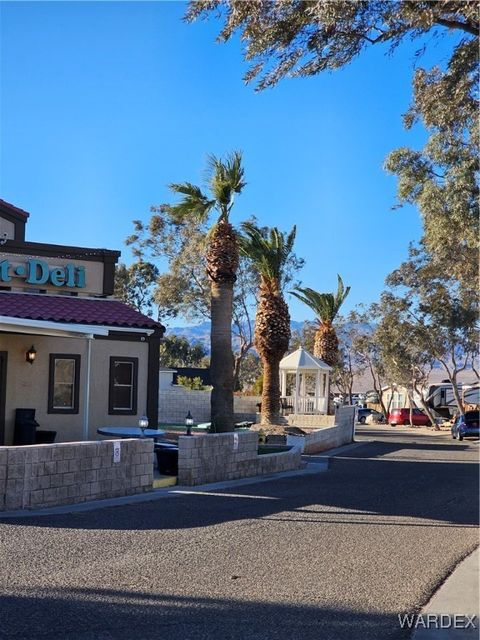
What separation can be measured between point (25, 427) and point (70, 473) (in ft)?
21.0

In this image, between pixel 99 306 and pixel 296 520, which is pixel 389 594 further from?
pixel 99 306

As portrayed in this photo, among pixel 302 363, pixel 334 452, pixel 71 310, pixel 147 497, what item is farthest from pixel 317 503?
pixel 302 363

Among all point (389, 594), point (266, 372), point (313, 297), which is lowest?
point (389, 594)

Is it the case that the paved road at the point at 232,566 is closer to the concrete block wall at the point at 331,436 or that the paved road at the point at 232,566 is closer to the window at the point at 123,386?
the window at the point at 123,386

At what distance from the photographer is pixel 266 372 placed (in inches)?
1210

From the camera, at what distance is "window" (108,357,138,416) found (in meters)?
19.6

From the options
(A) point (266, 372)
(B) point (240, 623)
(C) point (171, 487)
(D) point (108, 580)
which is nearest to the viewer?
(B) point (240, 623)

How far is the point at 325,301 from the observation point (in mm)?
41812

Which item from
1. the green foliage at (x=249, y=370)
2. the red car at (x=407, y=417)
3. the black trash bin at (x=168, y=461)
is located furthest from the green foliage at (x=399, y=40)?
the green foliage at (x=249, y=370)

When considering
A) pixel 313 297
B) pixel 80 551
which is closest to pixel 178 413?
pixel 313 297

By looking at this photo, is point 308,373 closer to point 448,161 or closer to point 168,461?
point 448,161

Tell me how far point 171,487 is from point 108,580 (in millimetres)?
7165

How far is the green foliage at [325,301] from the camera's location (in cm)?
4194

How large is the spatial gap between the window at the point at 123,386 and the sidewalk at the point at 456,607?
1206 centimetres
